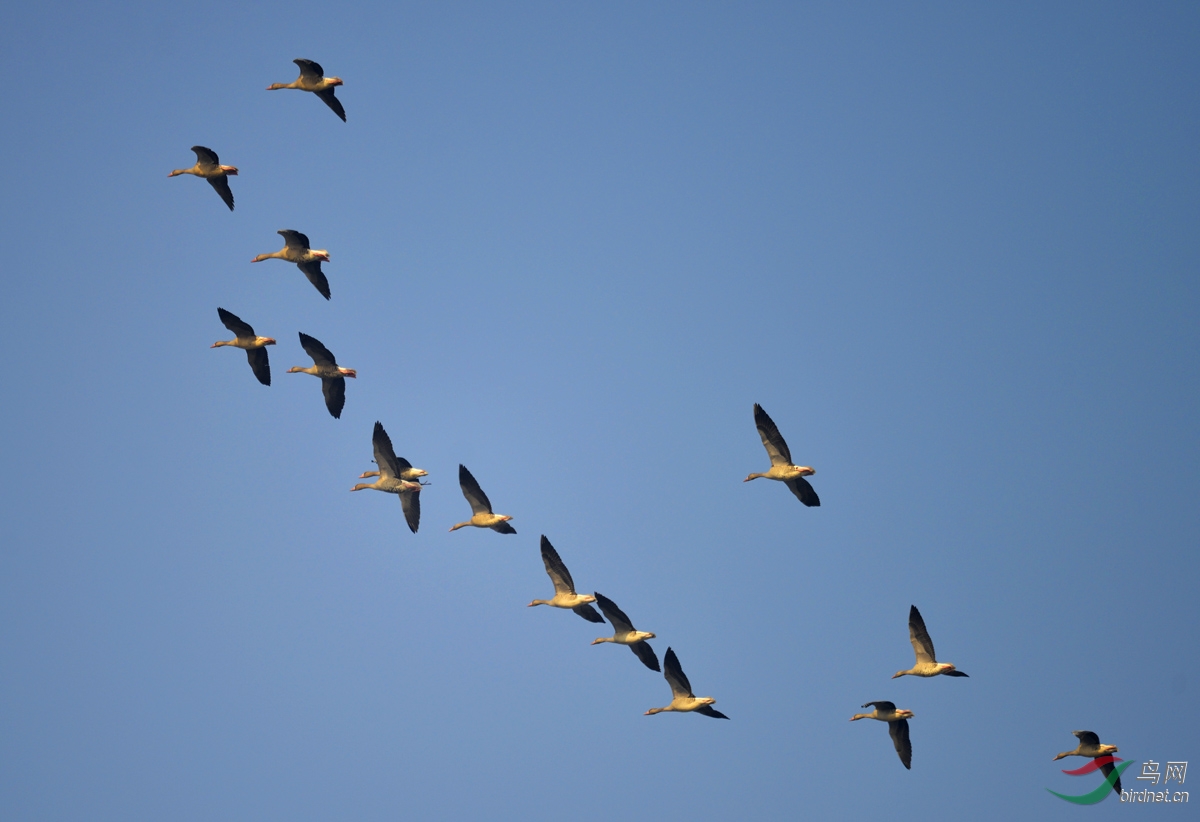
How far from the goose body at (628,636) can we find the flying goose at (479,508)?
15.5 feet

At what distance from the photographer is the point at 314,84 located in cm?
4625

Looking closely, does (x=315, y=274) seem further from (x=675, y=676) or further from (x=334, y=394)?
(x=675, y=676)

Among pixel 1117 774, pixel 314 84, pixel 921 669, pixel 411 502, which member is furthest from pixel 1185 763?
pixel 314 84

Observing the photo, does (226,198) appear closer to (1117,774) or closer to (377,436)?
(377,436)

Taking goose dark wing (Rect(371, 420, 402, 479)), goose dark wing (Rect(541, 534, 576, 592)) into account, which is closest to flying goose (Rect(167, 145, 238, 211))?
goose dark wing (Rect(371, 420, 402, 479))

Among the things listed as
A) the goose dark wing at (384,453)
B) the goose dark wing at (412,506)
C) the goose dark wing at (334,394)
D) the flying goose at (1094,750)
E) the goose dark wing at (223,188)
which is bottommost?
the flying goose at (1094,750)

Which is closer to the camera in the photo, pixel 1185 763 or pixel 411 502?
pixel 411 502

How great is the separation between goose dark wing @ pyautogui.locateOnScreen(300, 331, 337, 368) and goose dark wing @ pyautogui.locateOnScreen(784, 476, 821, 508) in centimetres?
1572

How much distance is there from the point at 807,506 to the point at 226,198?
70.7 feet

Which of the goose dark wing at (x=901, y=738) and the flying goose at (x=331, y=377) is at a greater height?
the flying goose at (x=331, y=377)

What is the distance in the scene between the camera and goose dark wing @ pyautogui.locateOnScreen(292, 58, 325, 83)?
148ft

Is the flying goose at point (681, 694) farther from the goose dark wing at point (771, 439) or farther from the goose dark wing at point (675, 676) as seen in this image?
the goose dark wing at point (771, 439)

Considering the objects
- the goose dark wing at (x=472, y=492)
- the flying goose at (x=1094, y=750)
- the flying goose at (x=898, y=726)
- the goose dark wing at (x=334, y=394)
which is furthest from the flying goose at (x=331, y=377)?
the flying goose at (x=1094, y=750)

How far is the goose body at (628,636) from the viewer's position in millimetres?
45156
